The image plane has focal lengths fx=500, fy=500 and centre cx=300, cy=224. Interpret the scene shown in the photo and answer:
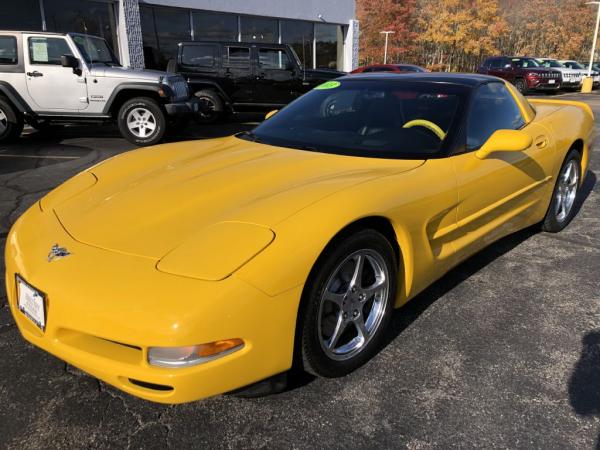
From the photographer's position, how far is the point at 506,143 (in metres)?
2.77

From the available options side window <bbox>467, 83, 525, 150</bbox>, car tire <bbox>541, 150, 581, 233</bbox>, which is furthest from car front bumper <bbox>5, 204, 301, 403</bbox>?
car tire <bbox>541, 150, 581, 233</bbox>

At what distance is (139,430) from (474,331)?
1741mm

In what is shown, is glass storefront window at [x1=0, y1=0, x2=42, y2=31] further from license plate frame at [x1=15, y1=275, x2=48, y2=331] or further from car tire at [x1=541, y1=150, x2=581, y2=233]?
car tire at [x1=541, y1=150, x2=581, y2=233]

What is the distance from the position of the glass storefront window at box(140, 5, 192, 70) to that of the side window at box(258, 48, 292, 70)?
166 inches

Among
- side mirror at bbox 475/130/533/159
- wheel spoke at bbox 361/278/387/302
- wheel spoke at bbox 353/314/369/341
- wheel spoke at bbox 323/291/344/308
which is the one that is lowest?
wheel spoke at bbox 353/314/369/341

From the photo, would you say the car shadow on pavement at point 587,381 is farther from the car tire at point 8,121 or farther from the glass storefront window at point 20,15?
the glass storefront window at point 20,15

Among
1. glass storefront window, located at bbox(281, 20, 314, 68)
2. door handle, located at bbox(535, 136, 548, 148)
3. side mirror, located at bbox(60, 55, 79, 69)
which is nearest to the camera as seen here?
door handle, located at bbox(535, 136, 548, 148)

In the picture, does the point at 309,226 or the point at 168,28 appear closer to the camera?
the point at 309,226

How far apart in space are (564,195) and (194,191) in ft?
10.9

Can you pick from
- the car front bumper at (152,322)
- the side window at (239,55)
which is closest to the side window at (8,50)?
the side window at (239,55)

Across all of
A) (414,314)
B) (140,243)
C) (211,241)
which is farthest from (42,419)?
(414,314)

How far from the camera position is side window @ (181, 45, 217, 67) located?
36.1 feet

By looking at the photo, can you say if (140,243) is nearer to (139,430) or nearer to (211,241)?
(211,241)

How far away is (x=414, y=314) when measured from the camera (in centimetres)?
286
